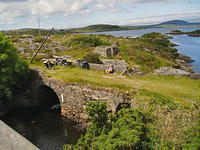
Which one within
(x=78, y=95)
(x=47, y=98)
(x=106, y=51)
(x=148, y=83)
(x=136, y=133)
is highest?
(x=106, y=51)

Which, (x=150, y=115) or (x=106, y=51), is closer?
(x=150, y=115)

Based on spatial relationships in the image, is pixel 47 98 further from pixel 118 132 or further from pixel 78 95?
pixel 118 132

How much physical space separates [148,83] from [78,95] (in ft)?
27.2

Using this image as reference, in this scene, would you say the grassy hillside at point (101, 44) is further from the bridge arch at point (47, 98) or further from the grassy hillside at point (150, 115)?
the grassy hillside at point (150, 115)

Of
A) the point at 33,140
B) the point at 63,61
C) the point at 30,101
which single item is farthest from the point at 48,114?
the point at 63,61

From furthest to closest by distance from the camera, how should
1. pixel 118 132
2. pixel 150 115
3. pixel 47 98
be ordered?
pixel 47 98, pixel 150 115, pixel 118 132

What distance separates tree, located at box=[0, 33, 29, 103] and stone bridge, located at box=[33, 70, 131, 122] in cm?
195

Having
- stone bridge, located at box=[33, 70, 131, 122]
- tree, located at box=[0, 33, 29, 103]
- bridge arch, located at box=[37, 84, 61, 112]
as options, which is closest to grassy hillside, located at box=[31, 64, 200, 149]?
stone bridge, located at box=[33, 70, 131, 122]

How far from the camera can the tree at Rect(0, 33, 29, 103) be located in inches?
715

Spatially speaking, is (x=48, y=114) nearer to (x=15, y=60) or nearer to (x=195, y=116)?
(x=15, y=60)

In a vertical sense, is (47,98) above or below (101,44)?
below

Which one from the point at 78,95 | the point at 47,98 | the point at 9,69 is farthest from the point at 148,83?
Answer: the point at 9,69

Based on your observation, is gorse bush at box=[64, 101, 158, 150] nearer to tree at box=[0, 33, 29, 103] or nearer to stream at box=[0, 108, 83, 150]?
stream at box=[0, 108, 83, 150]

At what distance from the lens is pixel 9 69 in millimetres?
18641
